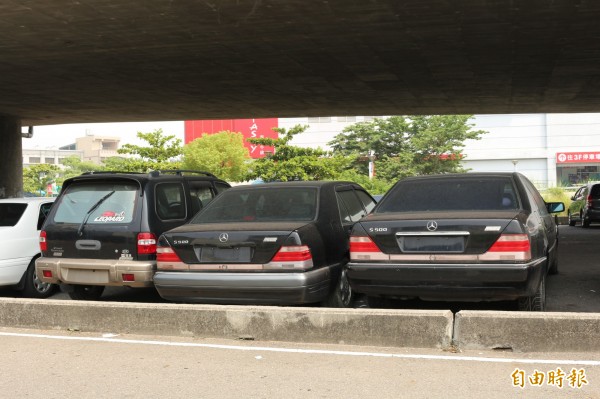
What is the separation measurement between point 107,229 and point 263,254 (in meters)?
2.32

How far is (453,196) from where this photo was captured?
6691 millimetres

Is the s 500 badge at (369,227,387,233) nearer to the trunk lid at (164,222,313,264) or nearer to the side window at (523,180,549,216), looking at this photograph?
the trunk lid at (164,222,313,264)

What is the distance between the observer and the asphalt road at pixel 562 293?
738 cm

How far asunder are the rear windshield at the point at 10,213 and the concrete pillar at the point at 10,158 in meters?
18.3

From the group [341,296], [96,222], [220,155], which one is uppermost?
[220,155]

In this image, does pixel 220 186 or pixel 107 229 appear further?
pixel 220 186

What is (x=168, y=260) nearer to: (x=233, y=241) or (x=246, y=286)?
(x=233, y=241)

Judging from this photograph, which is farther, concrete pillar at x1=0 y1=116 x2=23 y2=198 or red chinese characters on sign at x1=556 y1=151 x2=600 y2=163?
red chinese characters on sign at x1=556 y1=151 x2=600 y2=163

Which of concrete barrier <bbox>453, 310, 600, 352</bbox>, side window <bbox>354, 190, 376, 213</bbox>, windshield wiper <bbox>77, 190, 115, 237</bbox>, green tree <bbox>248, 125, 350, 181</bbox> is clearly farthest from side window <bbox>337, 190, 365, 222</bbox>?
green tree <bbox>248, 125, 350, 181</bbox>

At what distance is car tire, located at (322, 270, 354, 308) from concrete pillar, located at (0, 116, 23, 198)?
73.3 ft

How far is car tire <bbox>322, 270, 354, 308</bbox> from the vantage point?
6708 mm

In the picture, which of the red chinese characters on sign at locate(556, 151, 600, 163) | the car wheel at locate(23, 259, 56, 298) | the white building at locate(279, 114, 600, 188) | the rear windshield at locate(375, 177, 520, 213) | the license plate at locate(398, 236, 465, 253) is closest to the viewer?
the license plate at locate(398, 236, 465, 253)

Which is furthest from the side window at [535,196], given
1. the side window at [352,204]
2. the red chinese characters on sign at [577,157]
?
the red chinese characters on sign at [577,157]

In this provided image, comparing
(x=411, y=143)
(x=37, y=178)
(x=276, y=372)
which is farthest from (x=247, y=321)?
(x=37, y=178)
